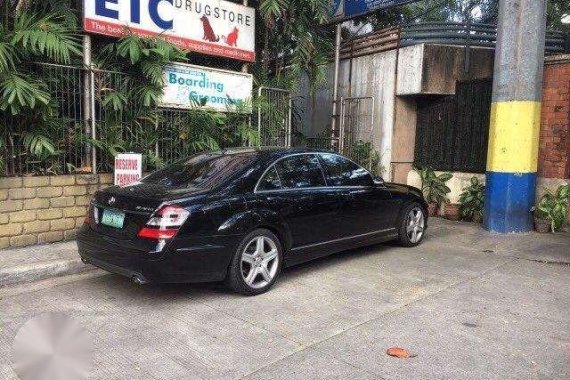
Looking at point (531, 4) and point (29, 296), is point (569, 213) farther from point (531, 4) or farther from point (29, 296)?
point (29, 296)

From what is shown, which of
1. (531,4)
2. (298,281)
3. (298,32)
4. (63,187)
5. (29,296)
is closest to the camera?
(29,296)

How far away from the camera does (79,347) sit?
1610mm

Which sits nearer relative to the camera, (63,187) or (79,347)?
(79,347)

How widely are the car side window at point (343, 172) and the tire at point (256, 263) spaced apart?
3.98 feet

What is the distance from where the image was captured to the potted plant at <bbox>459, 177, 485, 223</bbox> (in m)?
8.52

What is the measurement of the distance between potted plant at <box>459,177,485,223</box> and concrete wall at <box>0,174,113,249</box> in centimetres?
607

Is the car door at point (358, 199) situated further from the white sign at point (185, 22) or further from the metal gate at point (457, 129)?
the white sign at point (185, 22)

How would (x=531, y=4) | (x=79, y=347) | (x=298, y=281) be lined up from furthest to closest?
(x=531, y=4), (x=298, y=281), (x=79, y=347)

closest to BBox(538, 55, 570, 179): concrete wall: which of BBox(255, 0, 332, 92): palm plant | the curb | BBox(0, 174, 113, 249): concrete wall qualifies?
BBox(255, 0, 332, 92): palm plant

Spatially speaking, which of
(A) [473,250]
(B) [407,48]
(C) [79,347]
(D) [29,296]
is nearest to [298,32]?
(B) [407,48]

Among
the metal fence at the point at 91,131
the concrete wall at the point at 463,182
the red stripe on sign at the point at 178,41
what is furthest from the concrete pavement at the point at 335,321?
the red stripe on sign at the point at 178,41

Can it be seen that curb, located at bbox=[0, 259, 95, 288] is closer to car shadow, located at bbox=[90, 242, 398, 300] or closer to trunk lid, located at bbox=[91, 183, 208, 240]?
car shadow, located at bbox=[90, 242, 398, 300]

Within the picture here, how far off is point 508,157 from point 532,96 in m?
0.96

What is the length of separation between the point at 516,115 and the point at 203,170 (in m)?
5.02
